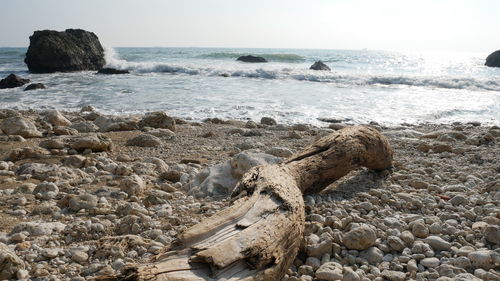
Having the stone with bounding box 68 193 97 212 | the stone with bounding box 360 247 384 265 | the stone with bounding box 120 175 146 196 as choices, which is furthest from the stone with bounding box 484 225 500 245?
the stone with bounding box 68 193 97 212

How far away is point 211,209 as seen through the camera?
343cm

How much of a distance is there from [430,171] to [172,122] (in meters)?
4.63

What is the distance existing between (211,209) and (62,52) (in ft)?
83.7

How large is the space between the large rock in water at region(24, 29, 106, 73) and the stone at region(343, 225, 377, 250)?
85.5ft

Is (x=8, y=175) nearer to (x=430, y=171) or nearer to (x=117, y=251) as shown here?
(x=117, y=251)

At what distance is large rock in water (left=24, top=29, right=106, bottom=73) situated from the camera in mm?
24688

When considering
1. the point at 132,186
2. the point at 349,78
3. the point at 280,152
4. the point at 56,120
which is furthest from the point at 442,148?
the point at 349,78

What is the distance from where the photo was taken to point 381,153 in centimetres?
410

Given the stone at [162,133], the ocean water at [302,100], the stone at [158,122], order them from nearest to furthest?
the stone at [162,133] → the stone at [158,122] → the ocean water at [302,100]

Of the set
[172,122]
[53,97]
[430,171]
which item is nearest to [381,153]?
[430,171]

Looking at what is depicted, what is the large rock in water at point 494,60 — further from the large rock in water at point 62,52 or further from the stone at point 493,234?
the stone at point 493,234

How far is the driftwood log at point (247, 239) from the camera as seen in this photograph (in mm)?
1751

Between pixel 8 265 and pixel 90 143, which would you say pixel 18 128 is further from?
Answer: pixel 8 265

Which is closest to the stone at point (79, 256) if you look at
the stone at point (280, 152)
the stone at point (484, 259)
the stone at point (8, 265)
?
the stone at point (8, 265)
